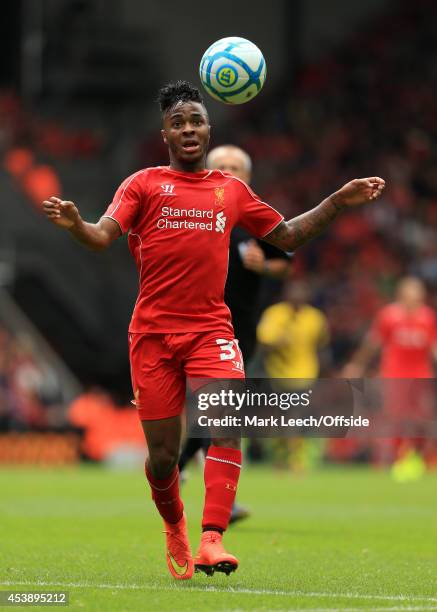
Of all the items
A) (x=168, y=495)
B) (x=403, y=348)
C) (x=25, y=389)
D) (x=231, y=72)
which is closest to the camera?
(x=168, y=495)

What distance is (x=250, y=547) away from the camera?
340 inches

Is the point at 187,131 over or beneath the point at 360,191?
over

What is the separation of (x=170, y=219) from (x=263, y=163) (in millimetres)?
21100

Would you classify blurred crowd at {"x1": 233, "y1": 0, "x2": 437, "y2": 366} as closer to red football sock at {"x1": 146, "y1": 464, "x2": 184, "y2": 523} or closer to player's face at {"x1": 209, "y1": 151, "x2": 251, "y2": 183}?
player's face at {"x1": 209, "y1": 151, "x2": 251, "y2": 183}

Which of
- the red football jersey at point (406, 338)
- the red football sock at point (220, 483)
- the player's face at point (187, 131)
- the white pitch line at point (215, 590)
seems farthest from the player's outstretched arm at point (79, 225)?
the red football jersey at point (406, 338)

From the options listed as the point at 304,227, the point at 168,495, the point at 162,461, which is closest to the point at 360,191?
the point at 304,227

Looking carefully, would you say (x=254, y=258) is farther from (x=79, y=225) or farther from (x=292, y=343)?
(x=292, y=343)

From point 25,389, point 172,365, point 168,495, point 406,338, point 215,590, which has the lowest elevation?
point 25,389

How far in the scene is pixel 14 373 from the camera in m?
21.8

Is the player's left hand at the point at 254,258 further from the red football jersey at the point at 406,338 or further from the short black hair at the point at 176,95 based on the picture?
the red football jersey at the point at 406,338

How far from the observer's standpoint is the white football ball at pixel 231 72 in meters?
7.14

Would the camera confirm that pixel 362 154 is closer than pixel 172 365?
No

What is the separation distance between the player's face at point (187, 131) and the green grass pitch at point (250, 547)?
6.91 ft

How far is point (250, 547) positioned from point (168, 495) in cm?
198
